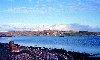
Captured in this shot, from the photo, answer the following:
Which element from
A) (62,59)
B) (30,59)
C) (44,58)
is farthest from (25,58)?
(62,59)

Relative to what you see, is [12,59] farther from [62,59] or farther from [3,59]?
[62,59]

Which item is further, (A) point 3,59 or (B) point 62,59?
(B) point 62,59

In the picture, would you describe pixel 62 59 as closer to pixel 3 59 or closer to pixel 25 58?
pixel 25 58

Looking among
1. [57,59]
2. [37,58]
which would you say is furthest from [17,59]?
[57,59]

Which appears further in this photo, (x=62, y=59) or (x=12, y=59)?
(x=62, y=59)

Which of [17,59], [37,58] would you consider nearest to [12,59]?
[17,59]

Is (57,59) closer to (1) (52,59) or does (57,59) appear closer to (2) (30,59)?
(1) (52,59)

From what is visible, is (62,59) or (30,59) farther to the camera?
(62,59)
